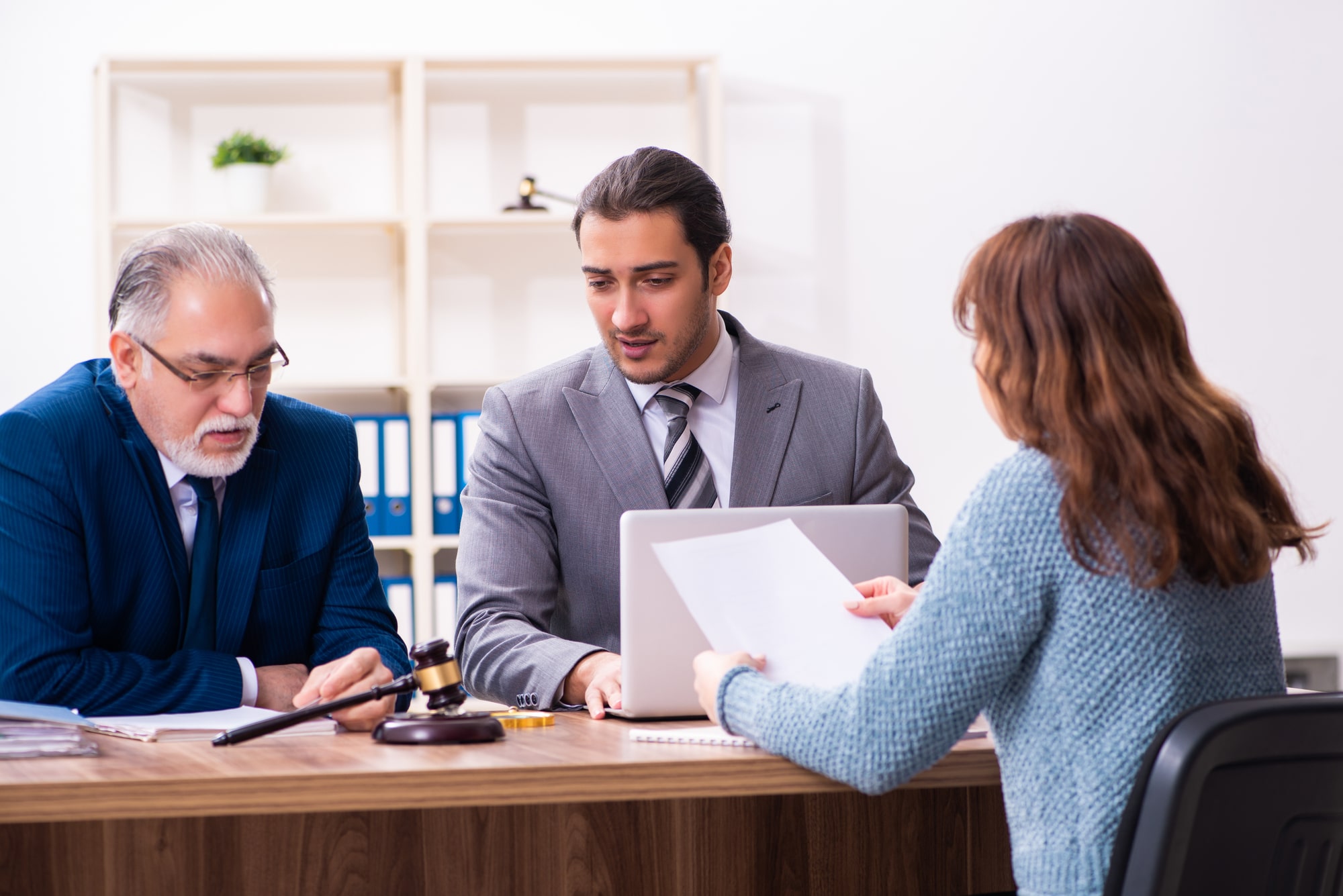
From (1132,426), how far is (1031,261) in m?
0.18

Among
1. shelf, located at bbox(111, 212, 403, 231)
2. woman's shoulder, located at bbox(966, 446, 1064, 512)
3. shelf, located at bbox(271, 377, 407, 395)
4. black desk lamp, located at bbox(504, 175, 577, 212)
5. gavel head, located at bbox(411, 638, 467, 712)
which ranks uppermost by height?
black desk lamp, located at bbox(504, 175, 577, 212)

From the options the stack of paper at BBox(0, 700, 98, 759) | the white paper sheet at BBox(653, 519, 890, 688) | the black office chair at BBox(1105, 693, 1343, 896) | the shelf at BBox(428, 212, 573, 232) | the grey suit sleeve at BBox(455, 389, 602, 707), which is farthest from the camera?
the shelf at BBox(428, 212, 573, 232)

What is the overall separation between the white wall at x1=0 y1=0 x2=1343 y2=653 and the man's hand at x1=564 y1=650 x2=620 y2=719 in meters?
2.14

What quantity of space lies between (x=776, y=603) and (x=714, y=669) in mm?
A: 104

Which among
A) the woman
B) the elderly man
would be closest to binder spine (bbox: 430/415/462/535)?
the elderly man

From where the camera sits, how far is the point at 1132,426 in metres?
1.16

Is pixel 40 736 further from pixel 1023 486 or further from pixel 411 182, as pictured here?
pixel 411 182

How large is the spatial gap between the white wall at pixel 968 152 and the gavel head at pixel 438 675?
2.43m

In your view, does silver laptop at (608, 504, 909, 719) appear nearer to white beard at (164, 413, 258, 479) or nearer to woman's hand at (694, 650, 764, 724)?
woman's hand at (694, 650, 764, 724)

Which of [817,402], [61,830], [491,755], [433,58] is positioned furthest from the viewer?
[433,58]

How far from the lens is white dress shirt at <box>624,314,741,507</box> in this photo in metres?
2.14

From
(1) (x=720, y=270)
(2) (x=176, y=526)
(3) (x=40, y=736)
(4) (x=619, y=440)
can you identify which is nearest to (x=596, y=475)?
(4) (x=619, y=440)

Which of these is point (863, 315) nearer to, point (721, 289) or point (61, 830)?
point (721, 289)

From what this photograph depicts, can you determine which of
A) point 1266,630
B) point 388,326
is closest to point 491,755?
point 1266,630
